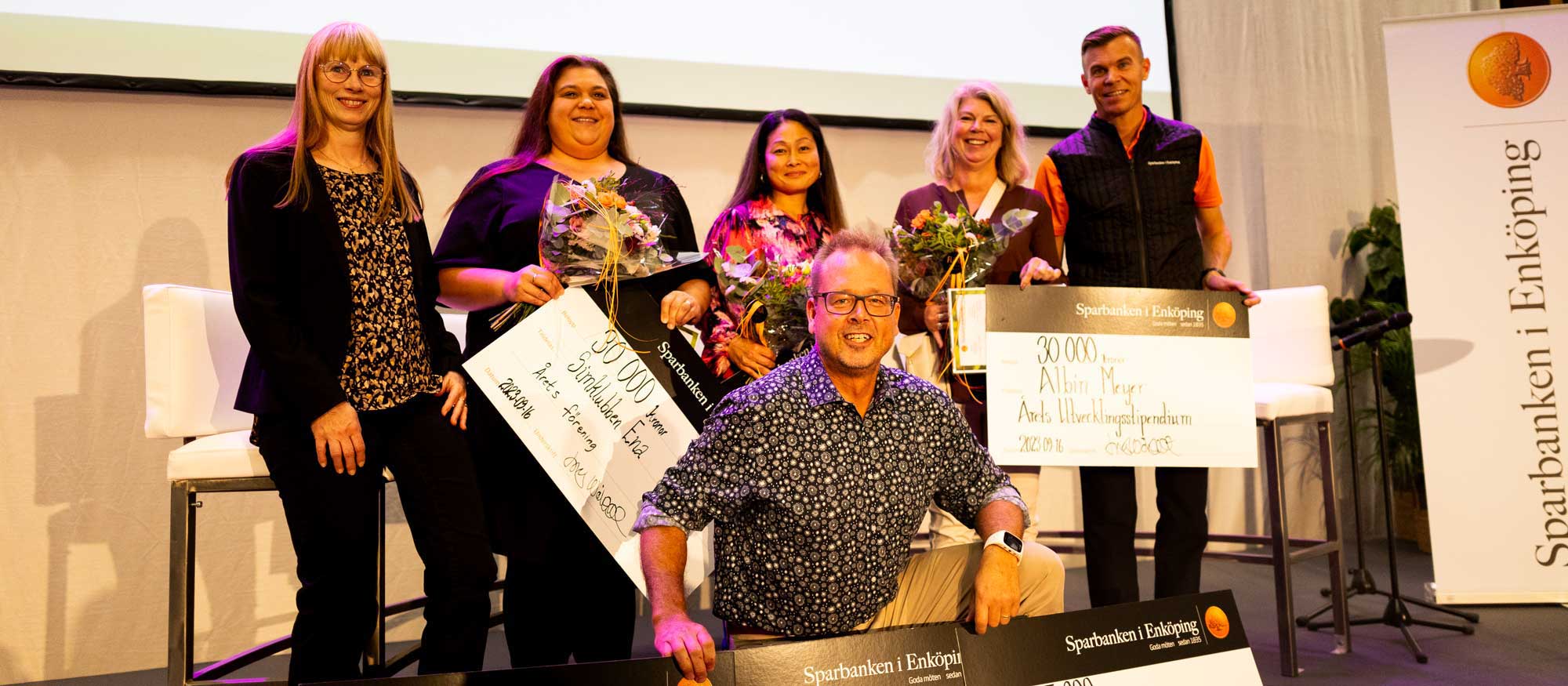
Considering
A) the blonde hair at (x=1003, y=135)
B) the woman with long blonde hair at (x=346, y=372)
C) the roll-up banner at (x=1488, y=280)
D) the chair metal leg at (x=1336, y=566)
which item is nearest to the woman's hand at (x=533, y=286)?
the woman with long blonde hair at (x=346, y=372)

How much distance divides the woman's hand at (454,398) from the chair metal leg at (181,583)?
28.4 inches

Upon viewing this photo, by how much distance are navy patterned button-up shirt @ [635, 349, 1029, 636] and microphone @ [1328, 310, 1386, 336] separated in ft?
8.31

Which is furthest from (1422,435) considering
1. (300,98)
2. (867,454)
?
(300,98)

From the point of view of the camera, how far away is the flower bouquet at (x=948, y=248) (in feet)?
9.05

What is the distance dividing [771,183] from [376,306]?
1222 mm

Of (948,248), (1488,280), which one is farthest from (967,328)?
(1488,280)

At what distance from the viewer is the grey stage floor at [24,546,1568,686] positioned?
3211 mm

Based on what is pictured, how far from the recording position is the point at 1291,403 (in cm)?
341

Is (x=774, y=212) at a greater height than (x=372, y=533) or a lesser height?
greater

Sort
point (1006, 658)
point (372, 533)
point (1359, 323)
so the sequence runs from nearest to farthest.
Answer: point (1006, 658) < point (372, 533) < point (1359, 323)

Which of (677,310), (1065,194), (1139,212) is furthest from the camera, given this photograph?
(1065,194)
